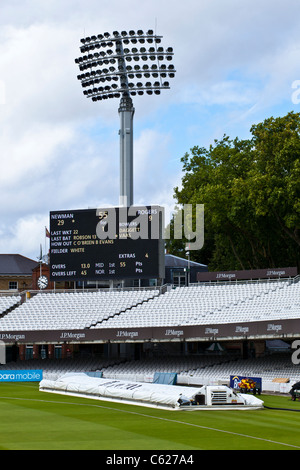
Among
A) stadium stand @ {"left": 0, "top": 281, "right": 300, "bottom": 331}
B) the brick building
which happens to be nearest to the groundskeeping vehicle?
stadium stand @ {"left": 0, "top": 281, "right": 300, "bottom": 331}

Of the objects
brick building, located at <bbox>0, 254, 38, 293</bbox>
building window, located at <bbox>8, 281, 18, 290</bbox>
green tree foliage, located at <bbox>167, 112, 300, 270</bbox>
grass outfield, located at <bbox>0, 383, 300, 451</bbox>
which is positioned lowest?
grass outfield, located at <bbox>0, 383, 300, 451</bbox>

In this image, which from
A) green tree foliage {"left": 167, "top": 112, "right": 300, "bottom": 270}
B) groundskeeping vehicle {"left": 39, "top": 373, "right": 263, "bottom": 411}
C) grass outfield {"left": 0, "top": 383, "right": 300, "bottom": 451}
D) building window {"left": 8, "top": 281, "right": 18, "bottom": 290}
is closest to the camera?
grass outfield {"left": 0, "top": 383, "right": 300, "bottom": 451}

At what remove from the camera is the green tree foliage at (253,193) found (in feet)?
205

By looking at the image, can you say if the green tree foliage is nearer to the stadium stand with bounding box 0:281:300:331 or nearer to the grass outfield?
the stadium stand with bounding box 0:281:300:331

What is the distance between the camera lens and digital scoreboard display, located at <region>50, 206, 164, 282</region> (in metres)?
52.8

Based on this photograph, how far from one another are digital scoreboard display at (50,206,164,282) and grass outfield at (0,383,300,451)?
1994cm

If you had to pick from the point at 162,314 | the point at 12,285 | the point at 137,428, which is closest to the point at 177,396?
the point at 137,428

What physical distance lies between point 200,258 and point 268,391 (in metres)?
46.1

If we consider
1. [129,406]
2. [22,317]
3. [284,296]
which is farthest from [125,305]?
[129,406]

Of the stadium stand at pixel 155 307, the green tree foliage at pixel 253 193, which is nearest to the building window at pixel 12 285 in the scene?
the green tree foliage at pixel 253 193

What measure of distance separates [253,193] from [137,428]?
41.7 metres

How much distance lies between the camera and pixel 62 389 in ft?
131

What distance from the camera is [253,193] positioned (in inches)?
2489

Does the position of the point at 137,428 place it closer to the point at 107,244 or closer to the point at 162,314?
the point at 107,244
